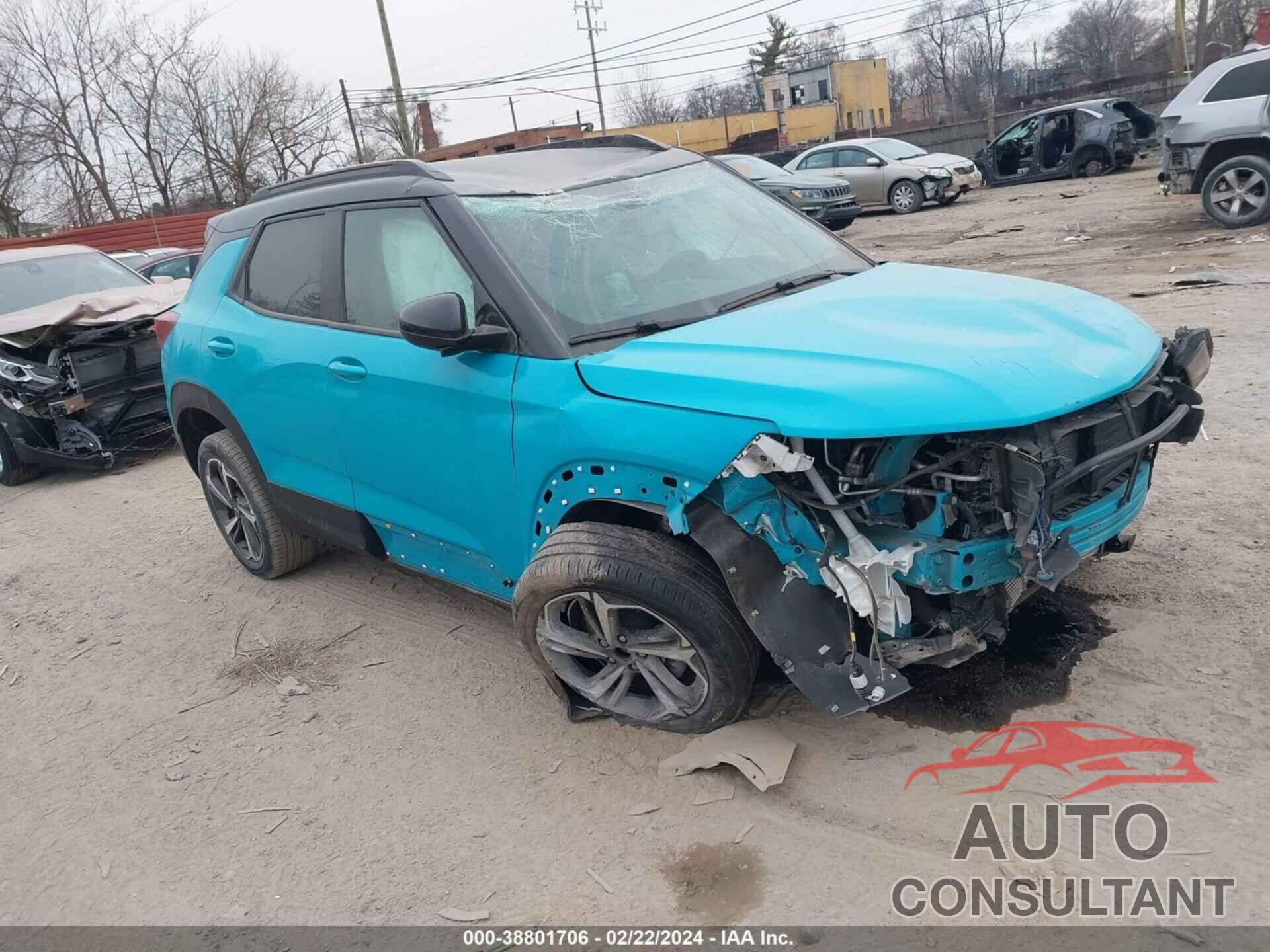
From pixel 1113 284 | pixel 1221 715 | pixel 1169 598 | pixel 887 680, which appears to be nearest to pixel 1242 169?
pixel 1113 284

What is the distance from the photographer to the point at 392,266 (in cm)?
370

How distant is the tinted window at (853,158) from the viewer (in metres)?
19.2

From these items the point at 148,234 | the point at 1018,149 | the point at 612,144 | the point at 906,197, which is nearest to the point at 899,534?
the point at 612,144

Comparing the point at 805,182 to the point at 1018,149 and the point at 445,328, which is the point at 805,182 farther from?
the point at 445,328

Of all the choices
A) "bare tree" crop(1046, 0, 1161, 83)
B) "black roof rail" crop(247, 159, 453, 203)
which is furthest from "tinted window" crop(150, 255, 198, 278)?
"bare tree" crop(1046, 0, 1161, 83)

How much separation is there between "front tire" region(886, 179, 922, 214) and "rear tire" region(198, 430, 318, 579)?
16.5 m

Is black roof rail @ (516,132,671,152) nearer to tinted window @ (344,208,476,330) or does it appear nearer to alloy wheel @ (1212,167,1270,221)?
tinted window @ (344,208,476,330)

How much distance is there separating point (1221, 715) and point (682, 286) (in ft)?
7.35

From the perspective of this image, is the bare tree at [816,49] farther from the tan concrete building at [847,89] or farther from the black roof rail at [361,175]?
the black roof rail at [361,175]

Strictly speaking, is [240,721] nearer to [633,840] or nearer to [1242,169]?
[633,840]

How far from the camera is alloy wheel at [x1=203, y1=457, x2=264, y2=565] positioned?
4.95 m

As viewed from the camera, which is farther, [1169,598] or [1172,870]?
[1169,598]

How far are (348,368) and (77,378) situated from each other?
5094 millimetres

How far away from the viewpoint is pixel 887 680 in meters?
2.73
